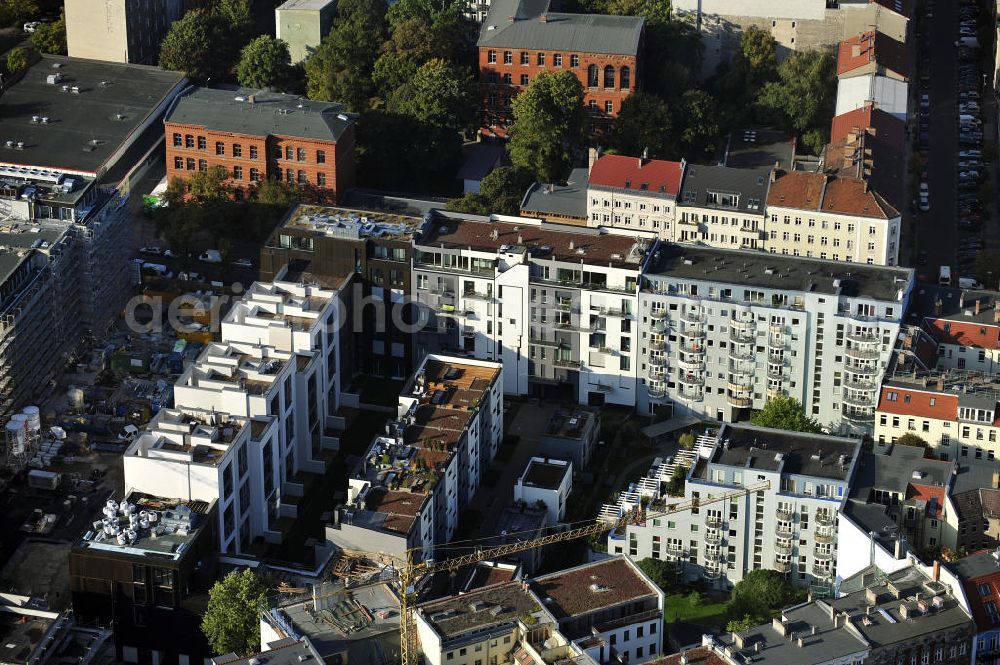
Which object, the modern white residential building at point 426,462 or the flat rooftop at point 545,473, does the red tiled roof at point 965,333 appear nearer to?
the flat rooftop at point 545,473

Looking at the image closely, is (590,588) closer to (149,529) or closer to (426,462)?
(426,462)

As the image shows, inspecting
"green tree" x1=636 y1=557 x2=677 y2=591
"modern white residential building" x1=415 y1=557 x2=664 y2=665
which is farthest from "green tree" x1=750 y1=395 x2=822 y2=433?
"modern white residential building" x1=415 y1=557 x2=664 y2=665

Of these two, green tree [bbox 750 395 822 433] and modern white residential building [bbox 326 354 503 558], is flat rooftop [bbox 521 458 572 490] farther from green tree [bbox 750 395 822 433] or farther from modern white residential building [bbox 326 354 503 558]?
green tree [bbox 750 395 822 433]

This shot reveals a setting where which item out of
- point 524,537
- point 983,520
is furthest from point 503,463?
point 983,520

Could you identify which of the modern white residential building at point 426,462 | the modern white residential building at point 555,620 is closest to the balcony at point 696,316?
the modern white residential building at point 426,462

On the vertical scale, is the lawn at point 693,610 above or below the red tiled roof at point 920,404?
below

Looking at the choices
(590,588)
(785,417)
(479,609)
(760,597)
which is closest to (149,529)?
(479,609)

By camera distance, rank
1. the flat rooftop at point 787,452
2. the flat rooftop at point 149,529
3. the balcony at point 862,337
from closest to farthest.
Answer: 1. the flat rooftop at point 149,529
2. the flat rooftop at point 787,452
3. the balcony at point 862,337
